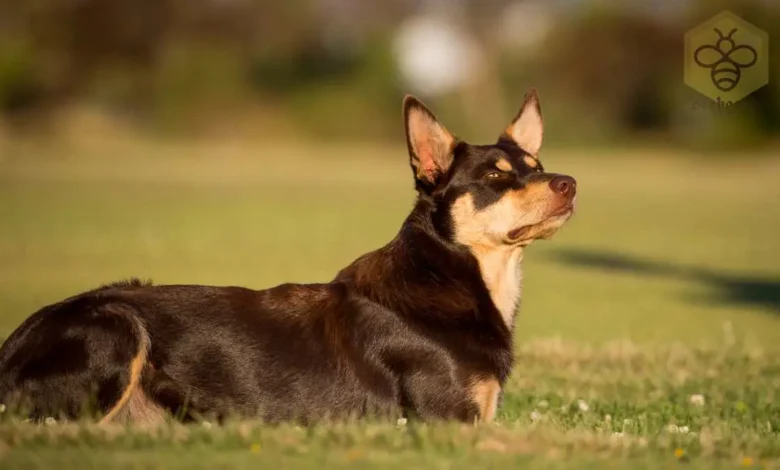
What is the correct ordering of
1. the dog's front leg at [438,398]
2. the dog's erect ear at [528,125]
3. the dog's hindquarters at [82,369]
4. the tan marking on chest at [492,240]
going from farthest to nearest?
the dog's erect ear at [528,125] < the tan marking on chest at [492,240] < the dog's front leg at [438,398] < the dog's hindquarters at [82,369]

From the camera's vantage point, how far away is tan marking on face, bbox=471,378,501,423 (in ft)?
23.0

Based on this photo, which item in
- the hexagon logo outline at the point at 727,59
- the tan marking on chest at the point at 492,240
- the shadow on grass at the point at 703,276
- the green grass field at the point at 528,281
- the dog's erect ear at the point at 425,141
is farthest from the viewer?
the hexagon logo outline at the point at 727,59

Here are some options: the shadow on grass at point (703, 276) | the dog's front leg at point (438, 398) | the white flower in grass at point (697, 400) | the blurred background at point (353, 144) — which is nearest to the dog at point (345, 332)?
the dog's front leg at point (438, 398)

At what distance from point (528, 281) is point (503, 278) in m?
12.3

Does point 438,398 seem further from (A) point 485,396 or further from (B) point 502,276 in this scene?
(B) point 502,276

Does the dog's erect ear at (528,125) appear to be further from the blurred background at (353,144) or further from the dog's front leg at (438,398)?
the blurred background at (353,144)

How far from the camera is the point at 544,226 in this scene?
297 inches

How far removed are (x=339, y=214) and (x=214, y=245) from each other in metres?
7.88

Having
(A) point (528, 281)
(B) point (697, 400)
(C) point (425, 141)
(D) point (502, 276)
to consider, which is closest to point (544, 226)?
(D) point (502, 276)

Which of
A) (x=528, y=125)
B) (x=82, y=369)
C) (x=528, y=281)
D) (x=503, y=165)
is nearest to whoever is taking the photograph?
(x=82, y=369)

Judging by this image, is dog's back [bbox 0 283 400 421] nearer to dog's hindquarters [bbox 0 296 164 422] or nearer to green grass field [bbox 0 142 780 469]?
dog's hindquarters [bbox 0 296 164 422]

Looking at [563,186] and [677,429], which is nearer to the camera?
[563,186]

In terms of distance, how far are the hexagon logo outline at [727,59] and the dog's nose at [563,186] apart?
51.7ft

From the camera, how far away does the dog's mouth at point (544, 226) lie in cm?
753
